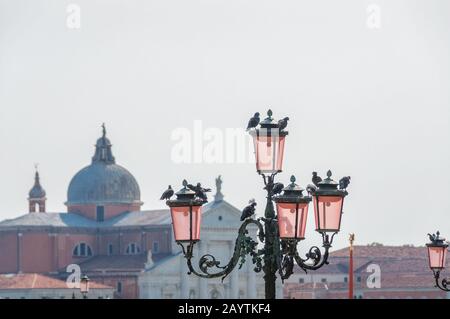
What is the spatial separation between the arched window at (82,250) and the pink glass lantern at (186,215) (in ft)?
308

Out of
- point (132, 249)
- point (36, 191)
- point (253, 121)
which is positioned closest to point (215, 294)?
point (132, 249)

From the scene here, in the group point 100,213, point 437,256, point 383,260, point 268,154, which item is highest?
point 268,154

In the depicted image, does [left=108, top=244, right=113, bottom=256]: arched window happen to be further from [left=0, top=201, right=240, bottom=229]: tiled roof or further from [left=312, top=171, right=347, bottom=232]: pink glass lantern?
[left=312, top=171, right=347, bottom=232]: pink glass lantern

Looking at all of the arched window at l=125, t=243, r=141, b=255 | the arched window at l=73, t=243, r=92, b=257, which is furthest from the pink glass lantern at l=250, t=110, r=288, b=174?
the arched window at l=73, t=243, r=92, b=257

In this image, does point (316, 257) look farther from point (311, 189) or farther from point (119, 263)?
point (119, 263)

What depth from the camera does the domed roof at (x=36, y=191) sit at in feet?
375

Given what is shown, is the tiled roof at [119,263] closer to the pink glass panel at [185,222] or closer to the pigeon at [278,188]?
the pigeon at [278,188]

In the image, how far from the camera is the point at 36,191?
115m

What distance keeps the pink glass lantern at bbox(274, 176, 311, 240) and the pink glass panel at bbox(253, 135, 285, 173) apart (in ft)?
1.07

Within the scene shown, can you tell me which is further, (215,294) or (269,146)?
(215,294)

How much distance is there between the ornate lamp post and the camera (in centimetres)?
1563

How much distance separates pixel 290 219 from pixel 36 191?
3947 inches
